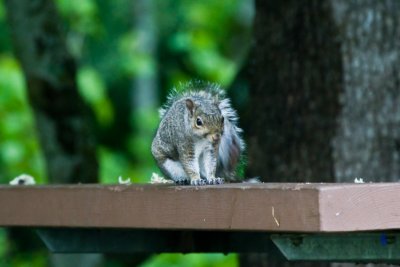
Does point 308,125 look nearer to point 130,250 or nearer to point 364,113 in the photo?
point 364,113

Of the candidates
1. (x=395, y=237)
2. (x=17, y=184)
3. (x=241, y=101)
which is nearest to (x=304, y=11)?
(x=241, y=101)

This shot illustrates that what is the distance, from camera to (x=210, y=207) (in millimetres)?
3916

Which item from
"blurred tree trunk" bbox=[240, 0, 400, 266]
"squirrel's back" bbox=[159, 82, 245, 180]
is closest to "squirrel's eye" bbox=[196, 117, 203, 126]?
"squirrel's back" bbox=[159, 82, 245, 180]

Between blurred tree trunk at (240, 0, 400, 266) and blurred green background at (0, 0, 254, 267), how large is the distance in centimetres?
354

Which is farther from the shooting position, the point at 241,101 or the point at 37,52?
the point at 241,101

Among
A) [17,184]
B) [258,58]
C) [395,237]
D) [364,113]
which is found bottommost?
[395,237]

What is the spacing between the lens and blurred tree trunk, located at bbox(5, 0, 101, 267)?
6.85 m

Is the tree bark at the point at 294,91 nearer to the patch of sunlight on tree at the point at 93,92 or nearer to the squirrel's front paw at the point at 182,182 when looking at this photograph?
the squirrel's front paw at the point at 182,182

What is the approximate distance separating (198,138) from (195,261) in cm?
638

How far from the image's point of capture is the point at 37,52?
270 inches

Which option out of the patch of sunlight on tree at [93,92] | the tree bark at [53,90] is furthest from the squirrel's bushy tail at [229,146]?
the patch of sunlight on tree at [93,92]

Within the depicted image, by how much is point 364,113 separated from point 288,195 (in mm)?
2503

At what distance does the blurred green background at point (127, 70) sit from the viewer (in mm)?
11250

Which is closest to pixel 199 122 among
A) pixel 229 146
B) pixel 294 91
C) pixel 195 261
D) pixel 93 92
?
pixel 229 146
